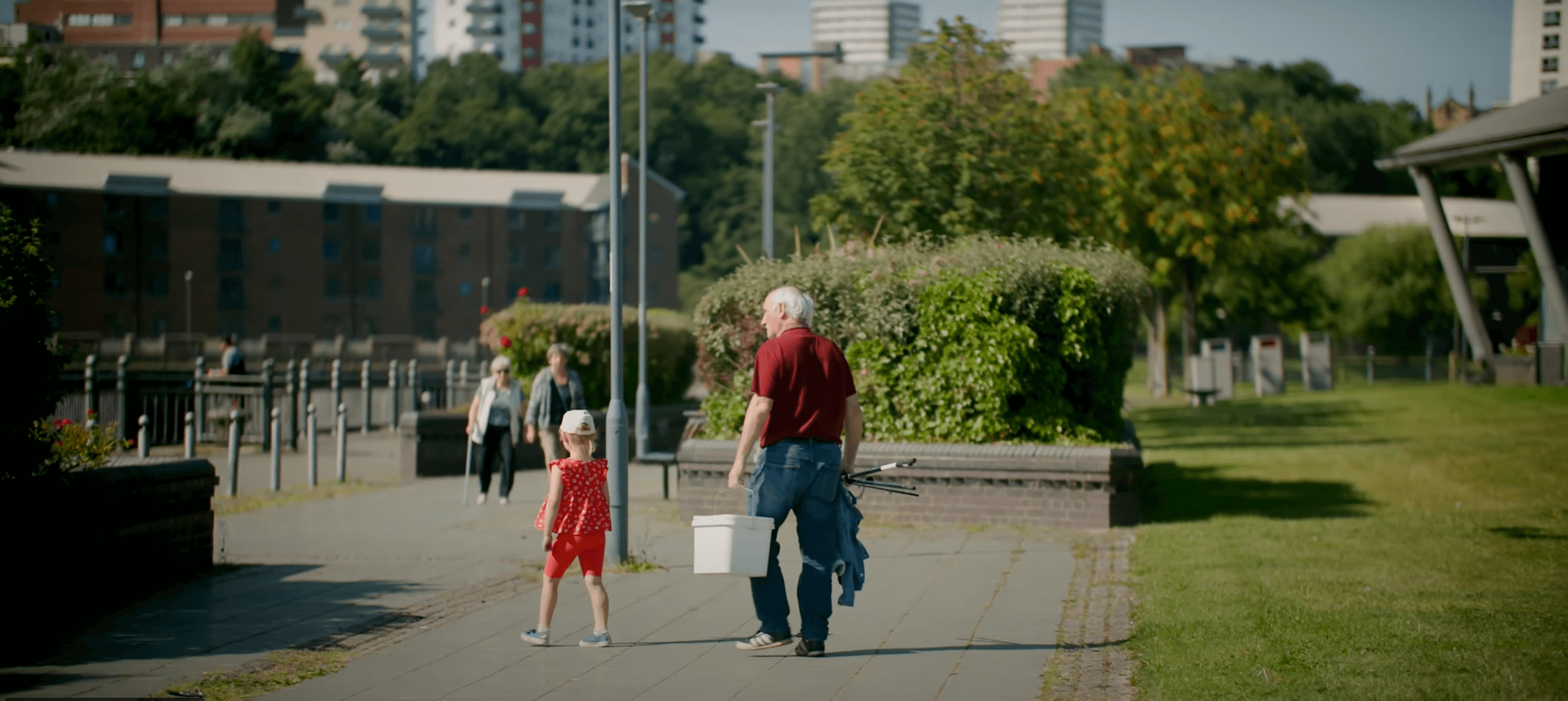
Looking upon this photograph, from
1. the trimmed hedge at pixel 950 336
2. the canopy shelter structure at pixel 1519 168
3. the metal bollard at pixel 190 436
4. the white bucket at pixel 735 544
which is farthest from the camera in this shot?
the canopy shelter structure at pixel 1519 168

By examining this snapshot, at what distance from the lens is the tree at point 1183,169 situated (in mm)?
36500

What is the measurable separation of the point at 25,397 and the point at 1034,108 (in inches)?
724

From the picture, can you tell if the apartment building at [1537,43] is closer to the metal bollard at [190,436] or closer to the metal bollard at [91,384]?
the metal bollard at [190,436]

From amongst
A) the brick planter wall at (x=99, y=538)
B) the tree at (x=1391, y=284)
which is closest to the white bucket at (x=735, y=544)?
the brick planter wall at (x=99, y=538)

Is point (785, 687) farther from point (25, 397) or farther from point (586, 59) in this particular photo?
point (586, 59)

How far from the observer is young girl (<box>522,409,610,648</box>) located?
739cm

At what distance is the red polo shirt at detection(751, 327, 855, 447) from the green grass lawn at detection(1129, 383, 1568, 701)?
73.9 inches

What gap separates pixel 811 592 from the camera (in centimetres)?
700

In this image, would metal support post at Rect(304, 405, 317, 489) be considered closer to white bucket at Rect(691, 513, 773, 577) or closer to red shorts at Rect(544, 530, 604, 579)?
red shorts at Rect(544, 530, 604, 579)

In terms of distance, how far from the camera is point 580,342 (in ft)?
67.1

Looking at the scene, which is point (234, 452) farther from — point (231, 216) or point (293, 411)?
point (231, 216)

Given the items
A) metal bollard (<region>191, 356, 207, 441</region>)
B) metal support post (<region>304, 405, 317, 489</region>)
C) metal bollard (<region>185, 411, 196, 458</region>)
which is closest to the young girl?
metal support post (<region>304, 405, 317, 489</region>)

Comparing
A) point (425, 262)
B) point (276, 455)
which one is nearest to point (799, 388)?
point (276, 455)

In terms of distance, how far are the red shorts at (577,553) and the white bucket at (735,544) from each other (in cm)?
A: 90
